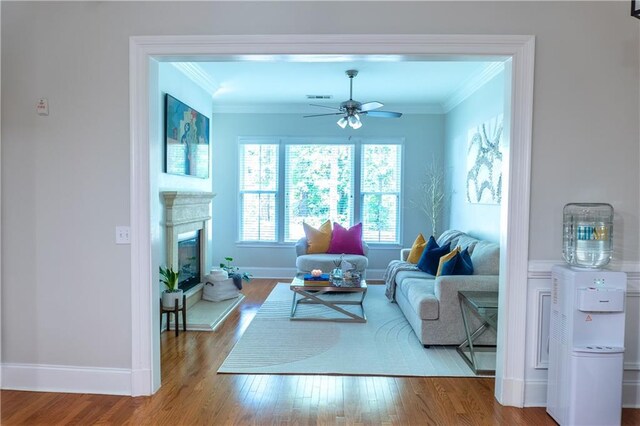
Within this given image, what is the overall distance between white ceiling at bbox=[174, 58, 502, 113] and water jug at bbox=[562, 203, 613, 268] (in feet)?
7.38

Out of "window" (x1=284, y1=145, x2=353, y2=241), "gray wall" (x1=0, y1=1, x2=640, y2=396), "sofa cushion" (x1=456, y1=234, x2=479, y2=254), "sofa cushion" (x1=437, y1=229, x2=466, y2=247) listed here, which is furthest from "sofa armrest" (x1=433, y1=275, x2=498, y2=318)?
"window" (x1=284, y1=145, x2=353, y2=241)

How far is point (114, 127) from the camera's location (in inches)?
108

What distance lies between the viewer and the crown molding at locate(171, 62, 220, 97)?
4.59 meters

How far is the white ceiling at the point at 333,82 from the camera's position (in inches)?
181

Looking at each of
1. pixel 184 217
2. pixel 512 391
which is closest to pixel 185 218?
pixel 184 217

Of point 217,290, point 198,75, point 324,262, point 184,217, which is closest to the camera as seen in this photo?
point 184,217

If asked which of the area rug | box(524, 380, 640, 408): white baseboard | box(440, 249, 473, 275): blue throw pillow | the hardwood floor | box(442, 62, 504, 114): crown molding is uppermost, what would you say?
box(442, 62, 504, 114): crown molding

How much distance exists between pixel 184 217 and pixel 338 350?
7.47 feet

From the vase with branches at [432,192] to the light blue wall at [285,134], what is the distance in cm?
10

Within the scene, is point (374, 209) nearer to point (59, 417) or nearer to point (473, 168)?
point (473, 168)

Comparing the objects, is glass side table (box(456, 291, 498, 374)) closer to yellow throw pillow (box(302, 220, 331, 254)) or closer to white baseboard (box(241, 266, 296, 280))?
yellow throw pillow (box(302, 220, 331, 254))

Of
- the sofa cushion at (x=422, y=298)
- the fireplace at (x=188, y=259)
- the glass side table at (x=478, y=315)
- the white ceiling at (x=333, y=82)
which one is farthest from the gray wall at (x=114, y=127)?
the fireplace at (x=188, y=259)

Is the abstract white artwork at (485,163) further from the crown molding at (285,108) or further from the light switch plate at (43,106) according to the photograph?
the light switch plate at (43,106)

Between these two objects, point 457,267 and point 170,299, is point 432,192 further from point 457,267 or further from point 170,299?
point 170,299
